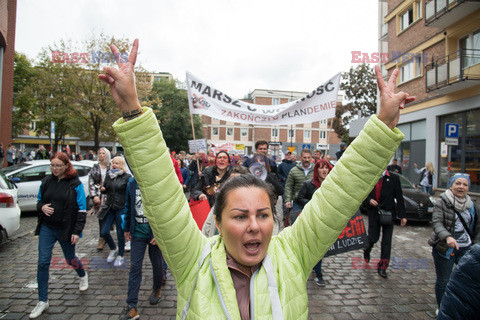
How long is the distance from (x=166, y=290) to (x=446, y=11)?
52.0ft

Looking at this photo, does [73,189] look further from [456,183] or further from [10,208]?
[456,183]

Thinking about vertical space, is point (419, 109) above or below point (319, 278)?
above

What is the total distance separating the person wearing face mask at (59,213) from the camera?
389 cm

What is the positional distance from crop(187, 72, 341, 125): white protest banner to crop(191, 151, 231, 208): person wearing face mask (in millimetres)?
2269

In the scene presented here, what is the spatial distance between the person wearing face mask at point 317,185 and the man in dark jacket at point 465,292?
3.33 metres

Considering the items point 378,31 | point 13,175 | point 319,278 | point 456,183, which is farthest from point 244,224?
point 378,31

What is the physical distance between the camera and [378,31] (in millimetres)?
21766

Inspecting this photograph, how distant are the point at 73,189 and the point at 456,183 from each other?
4932 mm

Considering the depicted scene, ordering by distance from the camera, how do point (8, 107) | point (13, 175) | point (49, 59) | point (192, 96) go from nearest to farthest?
point (192, 96) < point (13, 175) < point (8, 107) < point (49, 59)

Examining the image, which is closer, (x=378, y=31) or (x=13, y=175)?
(x=13, y=175)

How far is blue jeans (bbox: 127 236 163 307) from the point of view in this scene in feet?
12.0

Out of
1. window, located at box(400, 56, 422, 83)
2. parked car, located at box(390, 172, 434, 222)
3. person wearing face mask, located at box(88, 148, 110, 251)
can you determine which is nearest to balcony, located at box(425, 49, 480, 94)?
window, located at box(400, 56, 422, 83)

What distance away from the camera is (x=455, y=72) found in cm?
1348

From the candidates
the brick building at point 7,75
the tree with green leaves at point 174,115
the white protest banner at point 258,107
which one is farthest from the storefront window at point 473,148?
the tree with green leaves at point 174,115
